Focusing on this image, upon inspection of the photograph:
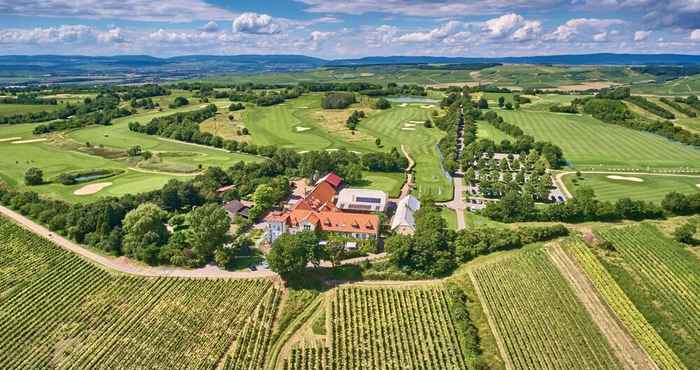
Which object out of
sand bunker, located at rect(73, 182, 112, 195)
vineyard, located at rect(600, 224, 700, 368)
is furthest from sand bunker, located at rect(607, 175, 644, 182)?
sand bunker, located at rect(73, 182, 112, 195)

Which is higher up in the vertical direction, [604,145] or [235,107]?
[235,107]

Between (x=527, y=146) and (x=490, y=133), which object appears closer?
(x=527, y=146)

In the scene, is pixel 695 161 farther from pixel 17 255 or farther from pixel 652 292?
→ pixel 17 255

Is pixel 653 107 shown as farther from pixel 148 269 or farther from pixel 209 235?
pixel 148 269

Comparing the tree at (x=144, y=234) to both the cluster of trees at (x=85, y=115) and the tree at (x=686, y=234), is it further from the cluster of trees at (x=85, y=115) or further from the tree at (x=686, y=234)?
the cluster of trees at (x=85, y=115)

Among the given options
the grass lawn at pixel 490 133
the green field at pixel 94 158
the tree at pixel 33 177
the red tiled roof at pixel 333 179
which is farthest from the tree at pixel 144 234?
the grass lawn at pixel 490 133

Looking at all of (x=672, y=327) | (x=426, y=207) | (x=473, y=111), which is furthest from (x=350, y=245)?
(x=473, y=111)

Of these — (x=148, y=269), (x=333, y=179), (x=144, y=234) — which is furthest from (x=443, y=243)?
(x=144, y=234)
